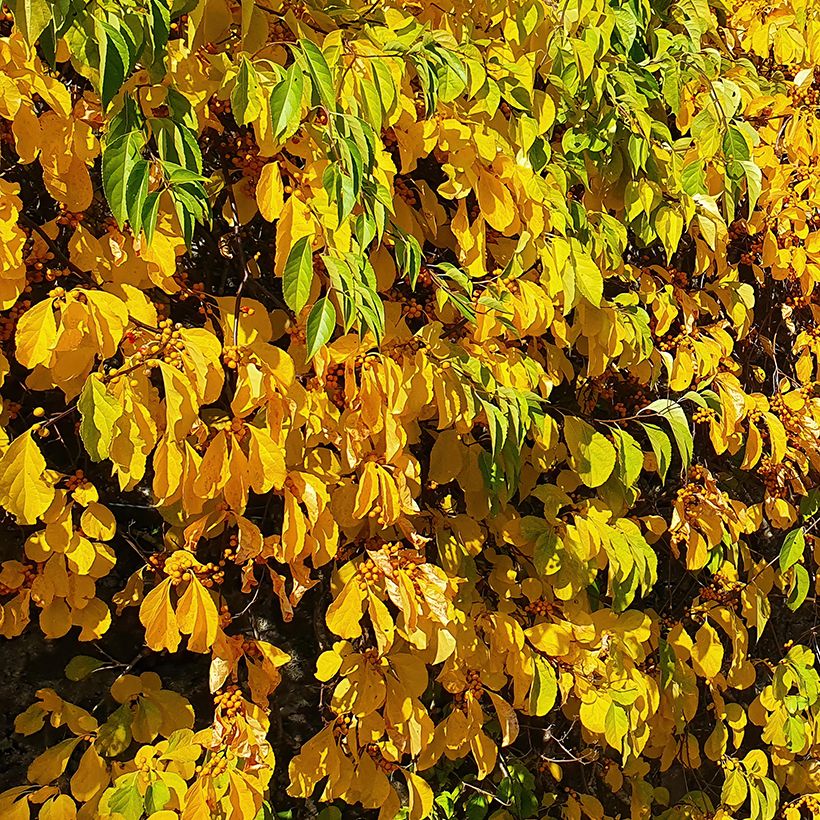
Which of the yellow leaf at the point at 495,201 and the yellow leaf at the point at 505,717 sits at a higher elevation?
the yellow leaf at the point at 495,201

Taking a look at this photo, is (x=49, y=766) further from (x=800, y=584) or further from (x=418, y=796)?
(x=800, y=584)

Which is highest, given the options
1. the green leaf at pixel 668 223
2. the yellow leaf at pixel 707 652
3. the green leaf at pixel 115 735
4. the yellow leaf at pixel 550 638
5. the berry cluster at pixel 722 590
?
the green leaf at pixel 668 223

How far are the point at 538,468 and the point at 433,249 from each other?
1.22ft

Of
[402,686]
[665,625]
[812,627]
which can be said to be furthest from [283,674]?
[812,627]

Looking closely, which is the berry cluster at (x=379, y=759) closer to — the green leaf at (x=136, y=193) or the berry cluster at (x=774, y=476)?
the green leaf at (x=136, y=193)

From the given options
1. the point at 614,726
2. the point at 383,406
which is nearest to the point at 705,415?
the point at 614,726

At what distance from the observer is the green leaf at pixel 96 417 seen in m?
0.91

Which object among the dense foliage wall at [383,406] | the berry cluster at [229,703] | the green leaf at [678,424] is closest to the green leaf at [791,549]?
the dense foliage wall at [383,406]

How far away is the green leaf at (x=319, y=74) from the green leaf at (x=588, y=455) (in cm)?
59

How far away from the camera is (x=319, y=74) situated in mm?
1003

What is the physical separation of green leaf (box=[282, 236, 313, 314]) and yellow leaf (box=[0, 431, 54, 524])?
307mm

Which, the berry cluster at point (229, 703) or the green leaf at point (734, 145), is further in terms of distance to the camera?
the green leaf at point (734, 145)

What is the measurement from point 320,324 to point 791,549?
113 centimetres

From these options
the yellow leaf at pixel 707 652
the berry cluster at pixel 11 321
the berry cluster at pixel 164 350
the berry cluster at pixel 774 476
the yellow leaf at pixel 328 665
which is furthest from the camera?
the berry cluster at pixel 774 476
